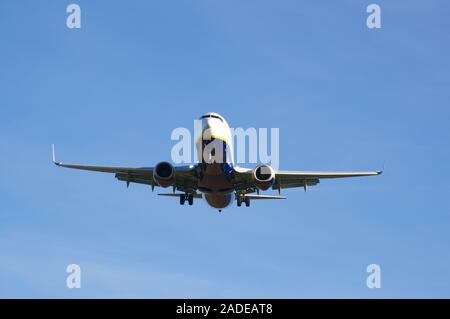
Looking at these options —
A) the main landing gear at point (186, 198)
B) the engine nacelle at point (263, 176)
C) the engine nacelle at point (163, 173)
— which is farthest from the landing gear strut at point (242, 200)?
the engine nacelle at point (163, 173)

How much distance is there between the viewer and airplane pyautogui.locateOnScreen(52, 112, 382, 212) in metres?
47.2

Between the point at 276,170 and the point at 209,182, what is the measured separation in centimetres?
518

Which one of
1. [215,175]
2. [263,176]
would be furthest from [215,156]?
[263,176]

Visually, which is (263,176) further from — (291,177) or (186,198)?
(186,198)

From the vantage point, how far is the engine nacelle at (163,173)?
4781 centimetres

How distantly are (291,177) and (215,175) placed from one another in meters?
6.24

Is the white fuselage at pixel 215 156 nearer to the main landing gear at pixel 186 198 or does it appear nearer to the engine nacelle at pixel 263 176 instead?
the engine nacelle at pixel 263 176

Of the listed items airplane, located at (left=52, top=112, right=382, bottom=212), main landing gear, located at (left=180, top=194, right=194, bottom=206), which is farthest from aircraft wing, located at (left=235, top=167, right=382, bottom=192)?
main landing gear, located at (left=180, top=194, right=194, bottom=206)

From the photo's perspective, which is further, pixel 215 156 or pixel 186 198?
pixel 186 198

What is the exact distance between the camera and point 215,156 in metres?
46.8

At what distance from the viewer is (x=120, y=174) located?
53188 millimetres
